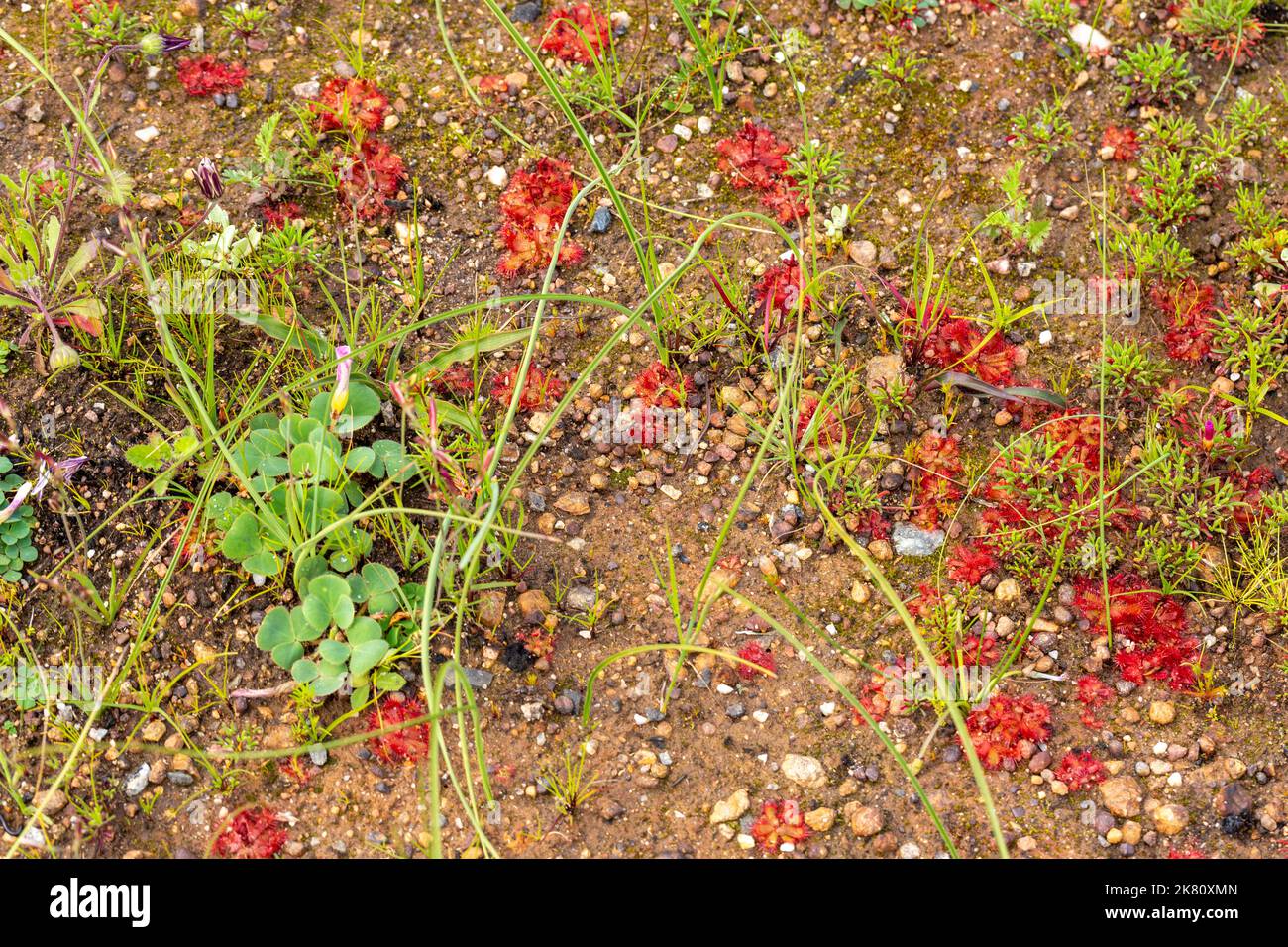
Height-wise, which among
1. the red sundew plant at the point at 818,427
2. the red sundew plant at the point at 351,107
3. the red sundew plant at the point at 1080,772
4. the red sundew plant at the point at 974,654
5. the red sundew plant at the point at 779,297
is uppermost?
the red sundew plant at the point at 351,107

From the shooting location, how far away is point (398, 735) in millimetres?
2693

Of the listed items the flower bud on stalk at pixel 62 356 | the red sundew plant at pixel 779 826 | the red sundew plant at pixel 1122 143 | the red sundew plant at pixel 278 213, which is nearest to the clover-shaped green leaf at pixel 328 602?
the flower bud on stalk at pixel 62 356

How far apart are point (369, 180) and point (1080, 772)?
2.63 meters

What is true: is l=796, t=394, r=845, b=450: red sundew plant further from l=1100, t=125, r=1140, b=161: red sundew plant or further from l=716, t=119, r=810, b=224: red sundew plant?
l=1100, t=125, r=1140, b=161: red sundew plant

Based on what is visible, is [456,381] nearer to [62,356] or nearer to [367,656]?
[367,656]

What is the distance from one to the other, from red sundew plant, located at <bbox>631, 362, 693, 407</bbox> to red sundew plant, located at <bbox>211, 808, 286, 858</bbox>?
1490mm

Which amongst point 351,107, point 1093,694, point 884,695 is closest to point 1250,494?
point 1093,694

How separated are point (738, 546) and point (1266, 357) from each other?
1646mm

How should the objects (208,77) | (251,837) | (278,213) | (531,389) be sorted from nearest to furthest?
(251,837)
(531,389)
(278,213)
(208,77)

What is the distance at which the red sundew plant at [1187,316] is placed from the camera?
3219 millimetres

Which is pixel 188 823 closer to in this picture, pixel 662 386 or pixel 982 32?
pixel 662 386

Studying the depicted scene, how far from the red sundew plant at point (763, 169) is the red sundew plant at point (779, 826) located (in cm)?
178

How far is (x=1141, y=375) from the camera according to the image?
10.3 feet

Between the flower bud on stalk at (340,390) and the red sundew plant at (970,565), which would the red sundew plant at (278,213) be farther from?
the red sundew plant at (970,565)
